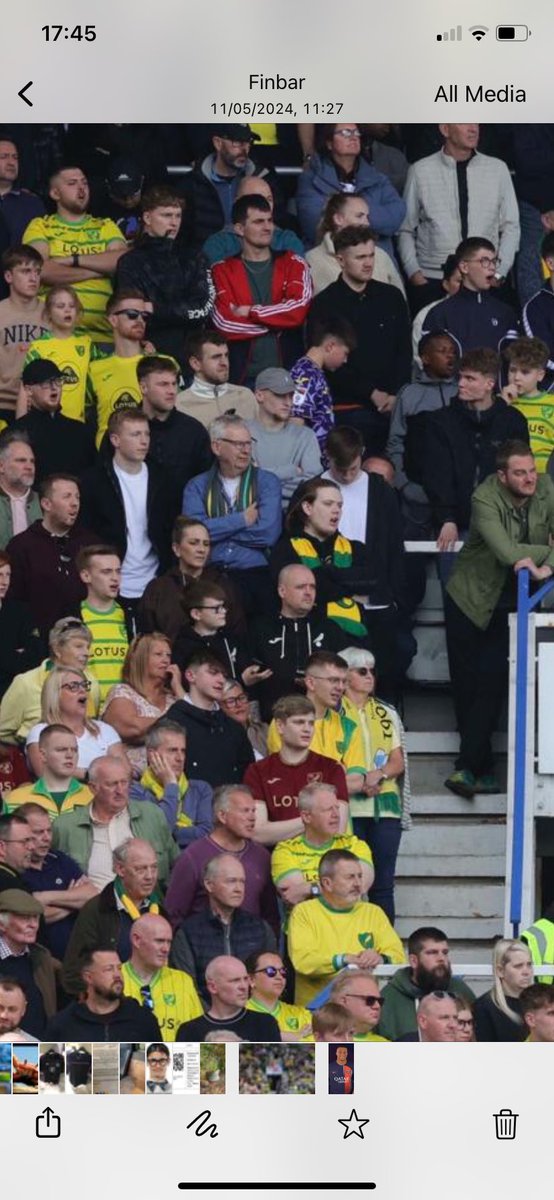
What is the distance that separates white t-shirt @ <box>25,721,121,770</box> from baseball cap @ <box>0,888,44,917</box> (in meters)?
0.69

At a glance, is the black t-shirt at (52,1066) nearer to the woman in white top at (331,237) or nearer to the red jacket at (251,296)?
the red jacket at (251,296)

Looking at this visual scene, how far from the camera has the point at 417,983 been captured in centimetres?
1011

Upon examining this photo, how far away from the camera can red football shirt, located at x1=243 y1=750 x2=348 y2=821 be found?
1079 cm

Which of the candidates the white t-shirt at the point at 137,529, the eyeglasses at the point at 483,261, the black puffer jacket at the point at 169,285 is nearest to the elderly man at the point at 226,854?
the white t-shirt at the point at 137,529

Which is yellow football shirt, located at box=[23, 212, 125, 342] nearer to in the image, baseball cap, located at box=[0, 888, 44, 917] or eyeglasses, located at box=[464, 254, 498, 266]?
eyeglasses, located at box=[464, 254, 498, 266]

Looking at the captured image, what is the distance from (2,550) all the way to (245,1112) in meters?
2.36

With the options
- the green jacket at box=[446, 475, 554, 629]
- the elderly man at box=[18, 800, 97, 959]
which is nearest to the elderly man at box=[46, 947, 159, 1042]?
the elderly man at box=[18, 800, 97, 959]

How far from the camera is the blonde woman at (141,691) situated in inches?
436

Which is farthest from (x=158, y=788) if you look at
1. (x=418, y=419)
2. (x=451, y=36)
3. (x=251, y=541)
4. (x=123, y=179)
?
(x=123, y=179)

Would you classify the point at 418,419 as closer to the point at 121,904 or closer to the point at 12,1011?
the point at 121,904

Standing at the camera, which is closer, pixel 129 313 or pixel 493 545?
pixel 493 545

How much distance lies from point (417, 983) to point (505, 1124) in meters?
0.56

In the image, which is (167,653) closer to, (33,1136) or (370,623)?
(370,623)

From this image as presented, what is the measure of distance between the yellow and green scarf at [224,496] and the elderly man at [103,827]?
4.63ft
